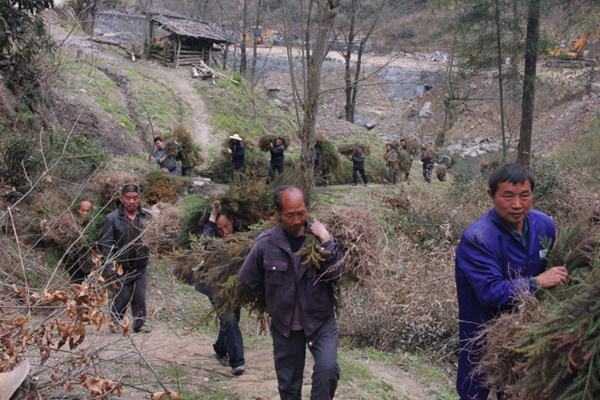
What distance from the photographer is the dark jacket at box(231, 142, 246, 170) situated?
17.4 metres

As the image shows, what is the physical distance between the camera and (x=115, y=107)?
72.0ft

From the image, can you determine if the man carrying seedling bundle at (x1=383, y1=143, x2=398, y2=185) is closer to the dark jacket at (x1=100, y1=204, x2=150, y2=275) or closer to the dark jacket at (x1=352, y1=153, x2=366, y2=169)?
the dark jacket at (x1=352, y1=153, x2=366, y2=169)

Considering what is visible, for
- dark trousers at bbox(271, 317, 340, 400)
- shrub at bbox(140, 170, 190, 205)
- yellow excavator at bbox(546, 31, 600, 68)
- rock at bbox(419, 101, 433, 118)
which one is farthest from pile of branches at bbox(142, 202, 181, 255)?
rock at bbox(419, 101, 433, 118)

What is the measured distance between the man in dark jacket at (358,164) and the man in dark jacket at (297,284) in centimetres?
1573

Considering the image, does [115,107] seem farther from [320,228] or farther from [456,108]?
[456,108]

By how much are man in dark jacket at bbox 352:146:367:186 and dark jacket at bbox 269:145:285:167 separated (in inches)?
110

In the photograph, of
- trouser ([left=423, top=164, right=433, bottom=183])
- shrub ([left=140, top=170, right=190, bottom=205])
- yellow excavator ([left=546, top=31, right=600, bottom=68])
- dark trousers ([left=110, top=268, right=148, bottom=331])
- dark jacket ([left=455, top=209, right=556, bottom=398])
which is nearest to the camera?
dark jacket ([left=455, top=209, right=556, bottom=398])

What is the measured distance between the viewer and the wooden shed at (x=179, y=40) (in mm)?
31344

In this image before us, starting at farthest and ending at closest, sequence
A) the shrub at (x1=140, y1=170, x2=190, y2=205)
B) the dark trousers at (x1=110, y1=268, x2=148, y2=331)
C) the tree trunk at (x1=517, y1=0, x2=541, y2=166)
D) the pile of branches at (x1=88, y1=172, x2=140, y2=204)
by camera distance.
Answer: the tree trunk at (x1=517, y1=0, x2=541, y2=166) → the shrub at (x1=140, y1=170, x2=190, y2=205) → the pile of branches at (x1=88, y1=172, x2=140, y2=204) → the dark trousers at (x1=110, y1=268, x2=148, y2=331)

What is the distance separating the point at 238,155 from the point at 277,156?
105 cm

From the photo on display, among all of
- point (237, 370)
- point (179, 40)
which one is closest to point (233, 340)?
point (237, 370)

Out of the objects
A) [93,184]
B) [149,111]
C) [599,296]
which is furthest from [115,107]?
[599,296]

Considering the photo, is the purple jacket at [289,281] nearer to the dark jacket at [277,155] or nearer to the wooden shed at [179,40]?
the dark jacket at [277,155]

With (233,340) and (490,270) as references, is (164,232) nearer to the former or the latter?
(233,340)
